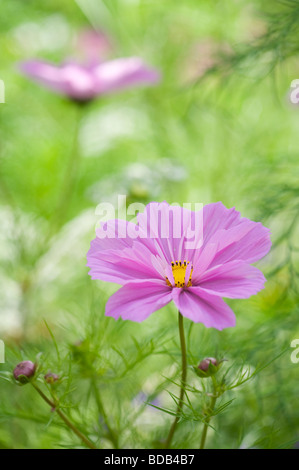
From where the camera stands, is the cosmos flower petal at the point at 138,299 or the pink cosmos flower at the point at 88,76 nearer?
the cosmos flower petal at the point at 138,299

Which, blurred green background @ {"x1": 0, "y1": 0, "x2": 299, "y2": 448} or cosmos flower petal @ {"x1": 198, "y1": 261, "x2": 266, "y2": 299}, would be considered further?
blurred green background @ {"x1": 0, "y1": 0, "x2": 299, "y2": 448}

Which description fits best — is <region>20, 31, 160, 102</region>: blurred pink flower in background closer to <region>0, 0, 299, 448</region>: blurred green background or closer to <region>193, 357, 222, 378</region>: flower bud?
<region>0, 0, 299, 448</region>: blurred green background

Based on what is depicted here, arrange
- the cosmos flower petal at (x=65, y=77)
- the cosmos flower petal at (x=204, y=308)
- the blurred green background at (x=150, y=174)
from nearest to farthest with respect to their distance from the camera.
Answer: the cosmos flower petal at (x=204, y=308) < the blurred green background at (x=150, y=174) < the cosmos flower petal at (x=65, y=77)

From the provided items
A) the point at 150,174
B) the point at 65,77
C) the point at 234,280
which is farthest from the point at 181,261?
the point at 65,77

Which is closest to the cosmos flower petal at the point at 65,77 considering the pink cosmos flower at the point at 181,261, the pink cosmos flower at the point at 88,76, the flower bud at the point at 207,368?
the pink cosmos flower at the point at 88,76

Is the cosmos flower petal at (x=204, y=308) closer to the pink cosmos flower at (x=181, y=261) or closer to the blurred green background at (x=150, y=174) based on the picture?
the pink cosmos flower at (x=181, y=261)

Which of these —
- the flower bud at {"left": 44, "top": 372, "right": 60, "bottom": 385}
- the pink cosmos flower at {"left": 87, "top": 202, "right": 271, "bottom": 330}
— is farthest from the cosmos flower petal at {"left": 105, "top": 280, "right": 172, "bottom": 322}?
the flower bud at {"left": 44, "top": 372, "right": 60, "bottom": 385}
